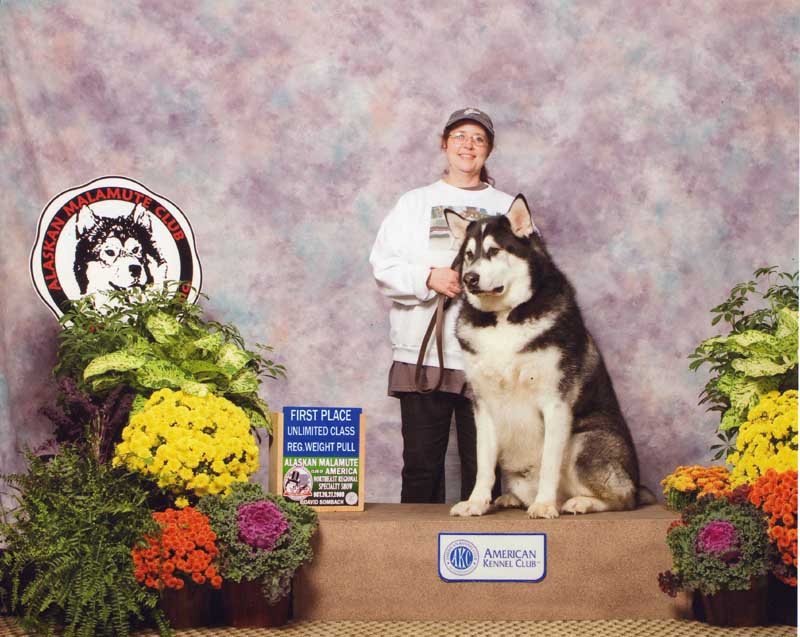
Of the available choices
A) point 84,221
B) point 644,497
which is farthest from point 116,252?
point 644,497

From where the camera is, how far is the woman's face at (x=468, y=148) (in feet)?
11.2

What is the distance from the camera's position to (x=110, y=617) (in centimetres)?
244

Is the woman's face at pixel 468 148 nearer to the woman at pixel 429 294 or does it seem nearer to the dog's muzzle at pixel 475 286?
the woman at pixel 429 294

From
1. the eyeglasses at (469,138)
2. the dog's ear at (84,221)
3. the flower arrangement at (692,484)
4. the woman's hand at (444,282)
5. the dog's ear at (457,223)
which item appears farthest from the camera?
the dog's ear at (84,221)

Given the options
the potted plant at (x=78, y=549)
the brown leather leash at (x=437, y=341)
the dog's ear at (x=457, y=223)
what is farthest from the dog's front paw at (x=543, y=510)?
the potted plant at (x=78, y=549)

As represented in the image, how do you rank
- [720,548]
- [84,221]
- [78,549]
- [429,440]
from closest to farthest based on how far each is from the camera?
[78,549], [720,548], [429,440], [84,221]

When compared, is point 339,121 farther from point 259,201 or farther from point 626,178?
point 626,178

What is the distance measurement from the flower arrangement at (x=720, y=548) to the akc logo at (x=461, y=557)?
533mm

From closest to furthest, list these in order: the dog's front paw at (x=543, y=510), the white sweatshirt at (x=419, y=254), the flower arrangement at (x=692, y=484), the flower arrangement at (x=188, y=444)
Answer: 1. the flower arrangement at (x=188, y=444)
2. the dog's front paw at (x=543, y=510)
3. the flower arrangement at (x=692, y=484)
4. the white sweatshirt at (x=419, y=254)

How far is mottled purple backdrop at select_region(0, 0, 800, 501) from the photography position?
3.93m

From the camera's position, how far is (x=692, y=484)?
287cm

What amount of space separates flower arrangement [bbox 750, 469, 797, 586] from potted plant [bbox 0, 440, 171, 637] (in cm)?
163

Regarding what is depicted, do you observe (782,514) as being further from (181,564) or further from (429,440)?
(181,564)

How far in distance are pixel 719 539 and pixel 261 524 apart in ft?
4.09
